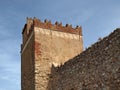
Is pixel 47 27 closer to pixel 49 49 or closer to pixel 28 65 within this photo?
pixel 49 49

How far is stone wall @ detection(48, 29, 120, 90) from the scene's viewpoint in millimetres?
8734

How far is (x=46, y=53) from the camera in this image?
13906 millimetres

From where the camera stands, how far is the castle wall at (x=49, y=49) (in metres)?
13.4

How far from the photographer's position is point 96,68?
9.65m

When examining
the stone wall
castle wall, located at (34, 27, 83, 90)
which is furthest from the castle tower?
the stone wall

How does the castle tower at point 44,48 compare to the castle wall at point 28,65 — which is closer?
the castle tower at point 44,48

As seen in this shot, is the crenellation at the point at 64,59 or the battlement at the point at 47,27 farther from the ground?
the battlement at the point at 47,27

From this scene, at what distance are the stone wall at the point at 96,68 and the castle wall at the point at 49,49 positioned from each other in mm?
1484

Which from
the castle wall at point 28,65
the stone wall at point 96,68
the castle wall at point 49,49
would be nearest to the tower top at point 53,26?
the castle wall at point 49,49

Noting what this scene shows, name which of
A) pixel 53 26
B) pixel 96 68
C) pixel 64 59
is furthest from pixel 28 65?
pixel 96 68

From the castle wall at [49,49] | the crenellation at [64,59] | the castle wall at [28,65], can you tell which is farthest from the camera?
the castle wall at [28,65]

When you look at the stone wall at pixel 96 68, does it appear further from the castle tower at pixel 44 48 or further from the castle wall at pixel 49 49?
the castle tower at pixel 44 48

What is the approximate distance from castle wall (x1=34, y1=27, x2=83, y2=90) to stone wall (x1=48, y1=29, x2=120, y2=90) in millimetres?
1484

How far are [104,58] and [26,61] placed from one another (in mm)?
6575
